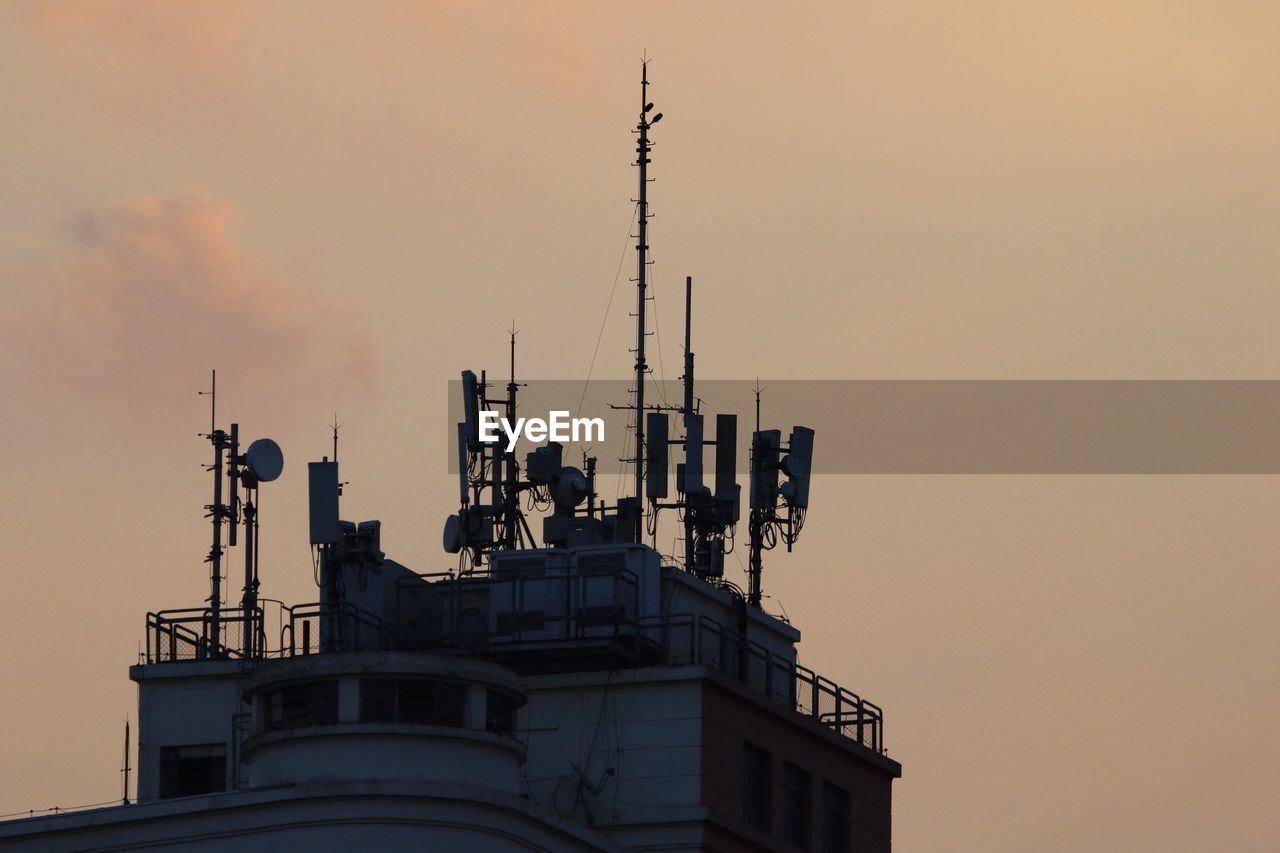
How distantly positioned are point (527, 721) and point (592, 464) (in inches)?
540

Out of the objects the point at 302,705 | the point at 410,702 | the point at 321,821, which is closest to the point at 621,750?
the point at 410,702

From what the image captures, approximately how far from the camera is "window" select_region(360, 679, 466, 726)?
230ft

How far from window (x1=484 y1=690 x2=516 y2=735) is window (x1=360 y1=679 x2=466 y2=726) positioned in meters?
0.90

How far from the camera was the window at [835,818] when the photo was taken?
88500mm

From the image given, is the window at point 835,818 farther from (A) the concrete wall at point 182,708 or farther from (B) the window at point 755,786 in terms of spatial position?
(A) the concrete wall at point 182,708

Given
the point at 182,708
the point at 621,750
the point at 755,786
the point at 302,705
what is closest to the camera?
the point at 302,705

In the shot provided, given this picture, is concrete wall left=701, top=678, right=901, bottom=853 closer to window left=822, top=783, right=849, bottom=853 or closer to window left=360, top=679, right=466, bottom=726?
window left=822, top=783, right=849, bottom=853

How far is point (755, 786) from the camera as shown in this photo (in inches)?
3354

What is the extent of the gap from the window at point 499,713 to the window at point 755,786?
1295 centimetres

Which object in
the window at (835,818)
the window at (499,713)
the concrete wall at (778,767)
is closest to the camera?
the window at (499,713)

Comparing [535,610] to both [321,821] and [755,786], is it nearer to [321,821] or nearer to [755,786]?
[755,786]

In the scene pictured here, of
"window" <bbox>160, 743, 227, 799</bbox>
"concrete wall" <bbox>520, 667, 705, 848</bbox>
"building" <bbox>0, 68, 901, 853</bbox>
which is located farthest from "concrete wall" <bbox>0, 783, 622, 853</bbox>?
"window" <bbox>160, 743, 227, 799</bbox>

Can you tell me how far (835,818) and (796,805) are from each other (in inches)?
98.4

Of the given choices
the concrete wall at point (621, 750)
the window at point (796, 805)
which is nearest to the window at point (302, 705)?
the concrete wall at point (621, 750)
